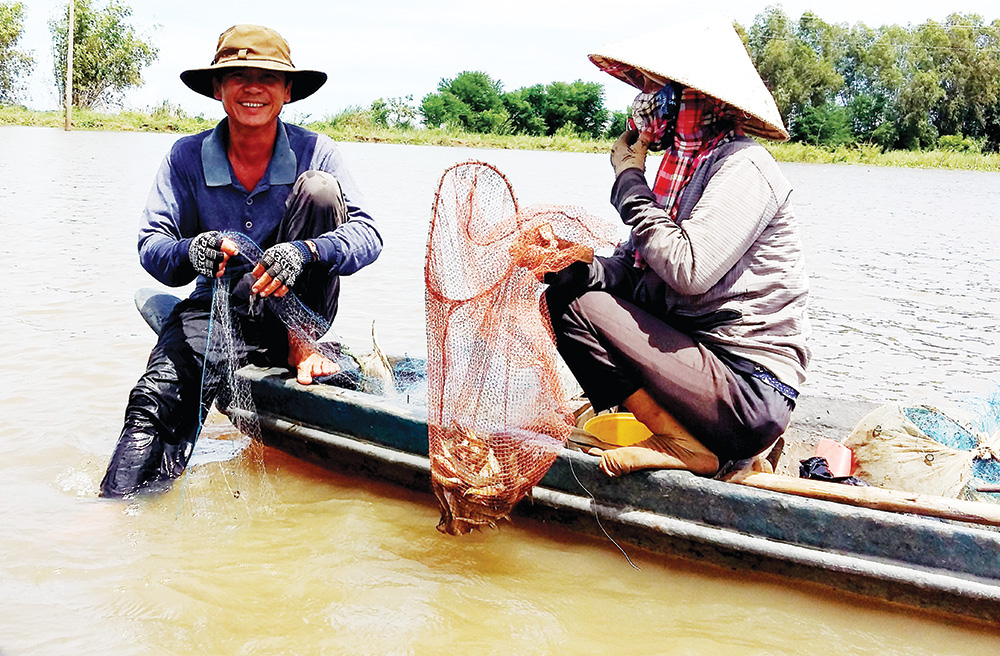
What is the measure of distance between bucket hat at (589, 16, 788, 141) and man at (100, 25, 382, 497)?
53.9 inches

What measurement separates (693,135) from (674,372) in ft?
2.56

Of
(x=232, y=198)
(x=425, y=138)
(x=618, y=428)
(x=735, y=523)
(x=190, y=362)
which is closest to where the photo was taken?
(x=735, y=523)

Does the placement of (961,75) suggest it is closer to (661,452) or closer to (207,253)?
(661,452)

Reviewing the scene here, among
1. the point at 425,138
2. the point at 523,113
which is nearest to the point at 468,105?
the point at 523,113

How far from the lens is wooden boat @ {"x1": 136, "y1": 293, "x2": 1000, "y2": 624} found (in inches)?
99.0

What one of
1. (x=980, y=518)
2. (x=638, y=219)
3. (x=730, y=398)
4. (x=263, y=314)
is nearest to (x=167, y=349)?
(x=263, y=314)

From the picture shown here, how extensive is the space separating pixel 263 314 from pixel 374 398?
647mm

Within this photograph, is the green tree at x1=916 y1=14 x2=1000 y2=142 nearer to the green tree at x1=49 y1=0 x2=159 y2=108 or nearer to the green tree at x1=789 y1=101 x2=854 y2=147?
the green tree at x1=789 y1=101 x2=854 y2=147

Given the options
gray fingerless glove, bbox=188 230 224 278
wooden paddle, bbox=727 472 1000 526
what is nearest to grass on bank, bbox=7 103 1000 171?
gray fingerless glove, bbox=188 230 224 278

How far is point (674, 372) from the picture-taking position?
8.79 ft

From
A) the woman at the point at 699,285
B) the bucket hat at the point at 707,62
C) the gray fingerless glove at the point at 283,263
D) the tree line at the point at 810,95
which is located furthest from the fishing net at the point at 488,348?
the tree line at the point at 810,95

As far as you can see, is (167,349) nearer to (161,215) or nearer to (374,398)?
(161,215)

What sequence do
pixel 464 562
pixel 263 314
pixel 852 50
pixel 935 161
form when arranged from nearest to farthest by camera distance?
pixel 464 562 < pixel 263 314 < pixel 935 161 < pixel 852 50

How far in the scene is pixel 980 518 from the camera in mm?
2525
